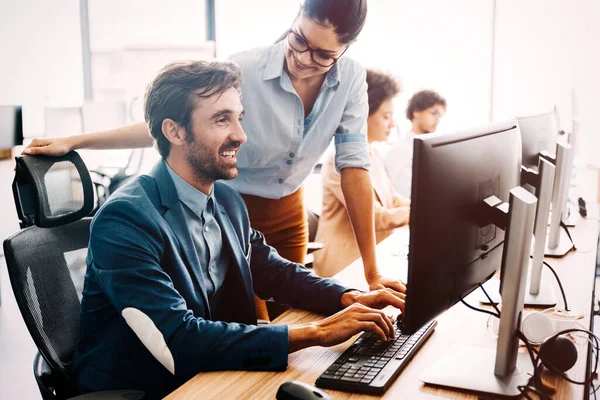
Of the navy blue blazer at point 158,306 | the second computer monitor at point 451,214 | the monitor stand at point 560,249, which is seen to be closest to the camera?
the second computer monitor at point 451,214

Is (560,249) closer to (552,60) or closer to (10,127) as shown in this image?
(552,60)

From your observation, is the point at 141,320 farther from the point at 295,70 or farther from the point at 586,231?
the point at 586,231

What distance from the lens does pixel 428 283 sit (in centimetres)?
100

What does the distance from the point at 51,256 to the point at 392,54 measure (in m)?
3.70

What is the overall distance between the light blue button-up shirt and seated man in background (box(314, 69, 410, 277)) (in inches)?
20.0

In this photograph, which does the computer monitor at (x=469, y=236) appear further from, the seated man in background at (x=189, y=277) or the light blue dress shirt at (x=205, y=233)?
the light blue dress shirt at (x=205, y=233)

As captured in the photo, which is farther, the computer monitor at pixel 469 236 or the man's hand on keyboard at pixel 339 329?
the man's hand on keyboard at pixel 339 329

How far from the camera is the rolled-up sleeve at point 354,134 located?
76.9 inches

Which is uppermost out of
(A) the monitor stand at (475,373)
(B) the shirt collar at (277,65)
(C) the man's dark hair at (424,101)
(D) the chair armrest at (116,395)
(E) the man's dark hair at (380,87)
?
(B) the shirt collar at (277,65)

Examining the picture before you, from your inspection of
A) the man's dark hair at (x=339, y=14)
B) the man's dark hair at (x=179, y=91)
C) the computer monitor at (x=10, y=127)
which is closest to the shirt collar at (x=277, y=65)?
the man's dark hair at (x=339, y=14)

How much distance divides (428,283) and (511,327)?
20cm

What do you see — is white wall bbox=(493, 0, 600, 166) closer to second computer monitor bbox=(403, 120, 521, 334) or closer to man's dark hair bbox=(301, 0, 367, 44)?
man's dark hair bbox=(301, 0, 367, 44)

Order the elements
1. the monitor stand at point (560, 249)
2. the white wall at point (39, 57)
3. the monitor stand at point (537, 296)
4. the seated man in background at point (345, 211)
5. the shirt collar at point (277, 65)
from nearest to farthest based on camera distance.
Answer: the monitor stand at point (537, 296) < the shirt collar at point (277, 65) < the monitor stand at point (560, 249) < the seated man in background at point (345, 211) < the white wall at point (39, 57)

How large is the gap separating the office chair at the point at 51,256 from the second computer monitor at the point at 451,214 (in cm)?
82
